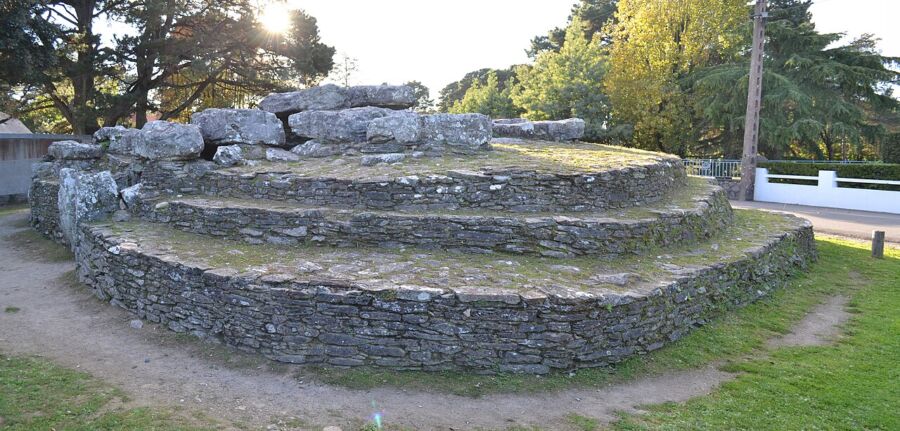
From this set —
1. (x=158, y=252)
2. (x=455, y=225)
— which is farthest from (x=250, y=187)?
(x=455, y=225)

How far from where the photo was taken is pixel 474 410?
4.80 m

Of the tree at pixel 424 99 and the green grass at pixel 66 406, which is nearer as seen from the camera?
the green grass at pixel 66 406

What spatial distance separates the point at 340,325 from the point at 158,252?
3.26 meters

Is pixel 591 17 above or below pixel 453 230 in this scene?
above

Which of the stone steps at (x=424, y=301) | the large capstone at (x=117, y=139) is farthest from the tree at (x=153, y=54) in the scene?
the stone steps at (x=424, y=301)

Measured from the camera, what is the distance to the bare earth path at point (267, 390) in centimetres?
470

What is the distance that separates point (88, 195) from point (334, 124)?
4.55 m

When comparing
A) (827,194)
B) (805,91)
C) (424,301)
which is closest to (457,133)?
(424,301)

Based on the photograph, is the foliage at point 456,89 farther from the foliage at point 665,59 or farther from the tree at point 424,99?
the foliage at point 665,59

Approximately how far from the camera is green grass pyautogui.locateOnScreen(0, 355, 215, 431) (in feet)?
14.7

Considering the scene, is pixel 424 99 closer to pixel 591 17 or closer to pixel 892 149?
pixel 591 17

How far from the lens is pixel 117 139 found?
12.7 metres

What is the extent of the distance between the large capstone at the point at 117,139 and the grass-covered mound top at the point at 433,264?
472cm

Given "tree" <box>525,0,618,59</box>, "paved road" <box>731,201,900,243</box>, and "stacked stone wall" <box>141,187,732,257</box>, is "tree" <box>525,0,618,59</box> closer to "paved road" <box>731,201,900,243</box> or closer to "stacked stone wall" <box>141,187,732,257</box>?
"paved road" <box>731,201,900,243</box>
